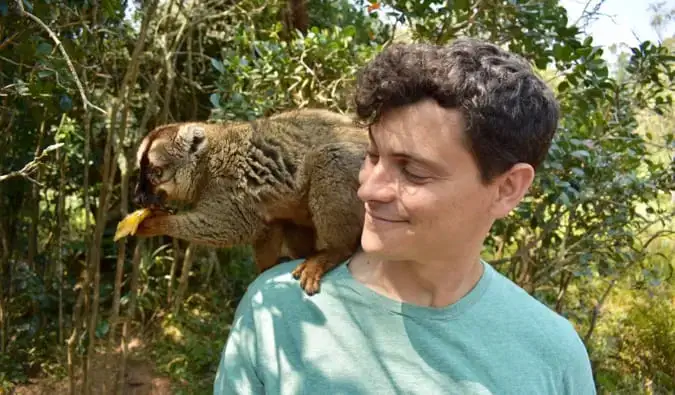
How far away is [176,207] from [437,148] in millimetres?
2778

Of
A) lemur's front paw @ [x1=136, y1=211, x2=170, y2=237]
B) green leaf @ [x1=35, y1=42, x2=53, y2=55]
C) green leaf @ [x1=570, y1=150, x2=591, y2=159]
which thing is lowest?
lemur's front paw @ [x1=136, y1=211, x2=170, y2=237]

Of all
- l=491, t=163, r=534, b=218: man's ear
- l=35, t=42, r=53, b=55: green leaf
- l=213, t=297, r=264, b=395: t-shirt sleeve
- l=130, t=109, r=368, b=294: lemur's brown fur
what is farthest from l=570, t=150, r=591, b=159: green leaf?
l=35, t=42, r=53, b=55: green leaf

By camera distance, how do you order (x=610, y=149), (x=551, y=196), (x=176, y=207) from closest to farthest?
1. (x=551, y=196)
2. (x=176, y=207)
3. (x=610, y=149)

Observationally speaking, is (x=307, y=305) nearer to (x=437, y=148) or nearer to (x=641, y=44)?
(x=437, y=148)

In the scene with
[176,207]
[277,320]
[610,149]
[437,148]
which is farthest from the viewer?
[610,149]

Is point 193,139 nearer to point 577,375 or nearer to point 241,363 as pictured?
point 241,363

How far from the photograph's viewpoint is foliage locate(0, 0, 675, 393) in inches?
145

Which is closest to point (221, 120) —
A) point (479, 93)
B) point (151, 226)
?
point (151, 226)

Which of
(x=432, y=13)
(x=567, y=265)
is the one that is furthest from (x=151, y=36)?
(x=567, y=265)

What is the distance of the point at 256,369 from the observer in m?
1.66

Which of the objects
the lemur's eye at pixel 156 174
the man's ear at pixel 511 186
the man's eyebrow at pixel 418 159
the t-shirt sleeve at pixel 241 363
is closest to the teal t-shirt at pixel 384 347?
the t-shirt sleeve at pixel 241 363

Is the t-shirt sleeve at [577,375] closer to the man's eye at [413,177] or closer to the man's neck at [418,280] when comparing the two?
the man's neck at [418,280]

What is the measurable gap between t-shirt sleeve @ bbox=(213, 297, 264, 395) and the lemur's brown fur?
0.88 metres

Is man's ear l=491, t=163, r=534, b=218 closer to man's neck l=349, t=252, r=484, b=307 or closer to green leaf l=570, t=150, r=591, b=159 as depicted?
man's neck l=349, t=252, r=484, b=307
